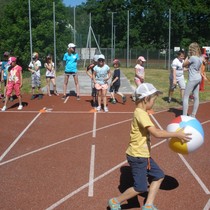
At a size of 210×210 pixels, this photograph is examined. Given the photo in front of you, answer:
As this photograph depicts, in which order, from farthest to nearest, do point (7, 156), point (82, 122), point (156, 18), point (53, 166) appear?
point (156, 18)
point (82, 122)
point (7, 156)
point (53, 166)

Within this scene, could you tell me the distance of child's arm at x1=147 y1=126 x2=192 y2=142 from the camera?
13.4 feet

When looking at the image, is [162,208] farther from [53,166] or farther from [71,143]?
[71,143]

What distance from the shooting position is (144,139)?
14.2ft

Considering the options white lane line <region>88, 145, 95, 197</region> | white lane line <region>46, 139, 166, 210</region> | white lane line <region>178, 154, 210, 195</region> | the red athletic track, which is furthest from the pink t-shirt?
white lane line <region>178, 154, 210, 195</region>

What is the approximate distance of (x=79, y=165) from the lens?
6.19 metres

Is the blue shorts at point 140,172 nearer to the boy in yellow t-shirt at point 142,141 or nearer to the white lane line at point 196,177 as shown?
the boy in yellow t-shirt at point 142,141

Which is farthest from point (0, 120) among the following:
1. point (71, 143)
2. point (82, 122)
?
point (71, 143)

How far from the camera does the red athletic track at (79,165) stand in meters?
4.80

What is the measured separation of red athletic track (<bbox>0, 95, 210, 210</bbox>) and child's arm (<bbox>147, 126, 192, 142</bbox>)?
1.00 m

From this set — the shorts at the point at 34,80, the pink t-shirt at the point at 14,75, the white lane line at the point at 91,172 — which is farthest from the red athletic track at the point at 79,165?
the shorts at the point at 34,80

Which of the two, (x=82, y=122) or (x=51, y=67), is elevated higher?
(x=51, y=67)

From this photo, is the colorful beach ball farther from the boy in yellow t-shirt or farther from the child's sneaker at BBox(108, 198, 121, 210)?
the child's sneaker at BBox(108, 198, 121, 210)

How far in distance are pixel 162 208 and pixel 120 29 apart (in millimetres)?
51666

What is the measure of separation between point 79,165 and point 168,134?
8.17ft
